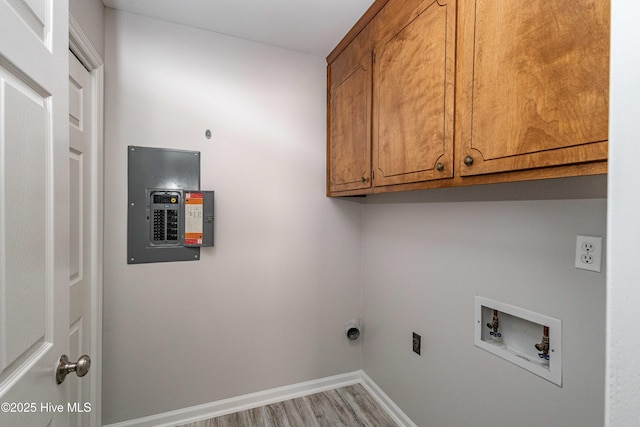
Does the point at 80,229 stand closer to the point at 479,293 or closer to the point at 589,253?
the point at 479,293

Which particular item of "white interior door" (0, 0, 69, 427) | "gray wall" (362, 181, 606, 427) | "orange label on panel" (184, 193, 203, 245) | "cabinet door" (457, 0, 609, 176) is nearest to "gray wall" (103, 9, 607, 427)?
"gray wall" (362, 181, 606, 427)

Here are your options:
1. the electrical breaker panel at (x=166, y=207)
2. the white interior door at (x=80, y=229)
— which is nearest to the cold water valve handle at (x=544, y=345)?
the electrical breaker panel at (x=166, y=207)

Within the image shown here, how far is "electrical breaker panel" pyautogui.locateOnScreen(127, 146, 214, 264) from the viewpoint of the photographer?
1.64 m

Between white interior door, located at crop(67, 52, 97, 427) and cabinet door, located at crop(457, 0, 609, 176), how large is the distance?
169cm

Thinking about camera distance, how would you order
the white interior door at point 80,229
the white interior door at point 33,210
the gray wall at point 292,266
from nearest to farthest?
the white interior door at point 33,210, the gray wall at point 292,266, the white interior door at point 80,229

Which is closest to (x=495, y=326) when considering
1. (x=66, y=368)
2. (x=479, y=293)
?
(x=479, y=293)

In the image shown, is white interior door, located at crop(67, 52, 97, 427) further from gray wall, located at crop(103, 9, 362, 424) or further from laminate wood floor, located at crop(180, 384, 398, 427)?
laminate wood floor, located at crop(180, 384, 398, 427)

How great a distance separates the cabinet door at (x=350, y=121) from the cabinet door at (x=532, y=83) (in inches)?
25.6

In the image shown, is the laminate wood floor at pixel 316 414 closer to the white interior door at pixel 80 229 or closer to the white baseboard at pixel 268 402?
the white baseboard at pixel 268 402

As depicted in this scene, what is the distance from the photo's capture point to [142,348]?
5.49 ft

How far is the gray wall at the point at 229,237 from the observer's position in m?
1.63

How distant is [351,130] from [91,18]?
1.49m

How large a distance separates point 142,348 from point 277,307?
0.85 m

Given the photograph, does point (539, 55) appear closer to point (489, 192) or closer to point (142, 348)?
point (489, 192)
